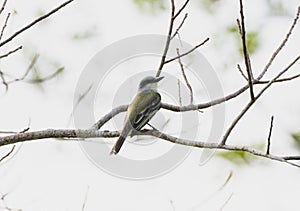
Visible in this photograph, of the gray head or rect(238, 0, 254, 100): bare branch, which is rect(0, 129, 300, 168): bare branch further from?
the gray head

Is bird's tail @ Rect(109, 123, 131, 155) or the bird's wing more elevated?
the bird's wing

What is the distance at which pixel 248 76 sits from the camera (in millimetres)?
2223

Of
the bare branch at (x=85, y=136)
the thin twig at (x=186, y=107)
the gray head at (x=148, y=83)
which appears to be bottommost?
the bare branch at (x=85, y=136)

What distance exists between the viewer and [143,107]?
9.95ft

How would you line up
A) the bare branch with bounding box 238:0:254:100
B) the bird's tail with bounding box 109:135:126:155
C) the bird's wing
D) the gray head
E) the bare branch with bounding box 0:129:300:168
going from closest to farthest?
1. the bare branch with bounding box 238:0:254:100
2. the bare branch with bounding box 0:129:300:168
3. the bird's tail with bounding box 109:135:126:155
4. the bird's wing
5. the gray head

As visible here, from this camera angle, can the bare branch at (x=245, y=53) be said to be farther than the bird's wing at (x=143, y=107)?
No

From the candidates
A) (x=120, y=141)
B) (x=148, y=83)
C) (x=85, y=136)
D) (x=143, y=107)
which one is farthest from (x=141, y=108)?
(x=85, y=136)

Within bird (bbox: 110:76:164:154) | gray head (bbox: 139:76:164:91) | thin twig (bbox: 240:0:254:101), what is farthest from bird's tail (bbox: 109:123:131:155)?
thin twig (bbox: 240:0:254:101)

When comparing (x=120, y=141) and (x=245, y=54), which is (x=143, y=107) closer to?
(x=120, y=141)

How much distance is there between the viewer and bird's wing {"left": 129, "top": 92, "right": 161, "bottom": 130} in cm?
293

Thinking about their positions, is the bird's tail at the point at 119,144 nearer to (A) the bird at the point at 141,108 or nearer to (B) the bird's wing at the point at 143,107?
(A) the bird at the point at 141,108

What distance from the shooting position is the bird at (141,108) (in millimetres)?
2824

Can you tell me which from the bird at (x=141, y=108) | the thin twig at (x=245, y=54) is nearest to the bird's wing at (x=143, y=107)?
the bird at (x=141, y=108)

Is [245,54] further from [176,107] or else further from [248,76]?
[176,107]
